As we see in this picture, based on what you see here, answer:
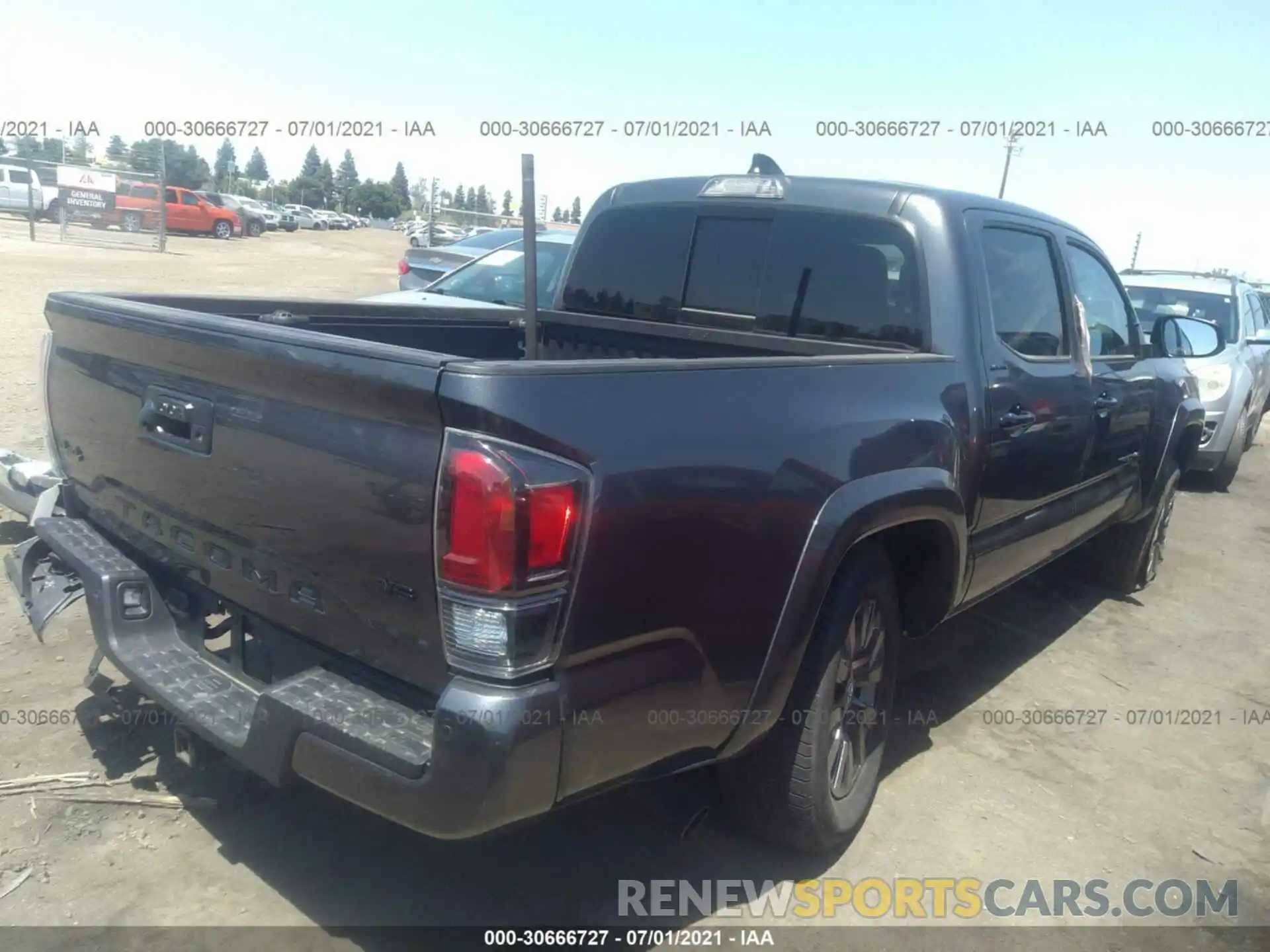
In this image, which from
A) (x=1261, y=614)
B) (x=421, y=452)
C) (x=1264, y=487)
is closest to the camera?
(x=421, y=452)

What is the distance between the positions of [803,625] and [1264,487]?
957cm

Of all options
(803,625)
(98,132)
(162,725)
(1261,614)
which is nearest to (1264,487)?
(1261,614)

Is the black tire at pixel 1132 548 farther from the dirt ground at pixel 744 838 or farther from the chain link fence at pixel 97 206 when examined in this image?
the chain link fence at pixel 97 206

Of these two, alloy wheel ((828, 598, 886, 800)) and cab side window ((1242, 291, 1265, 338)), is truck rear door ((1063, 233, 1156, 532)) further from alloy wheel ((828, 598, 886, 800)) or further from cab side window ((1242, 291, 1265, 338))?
cab side window ((1242, 291, 1265, 338))

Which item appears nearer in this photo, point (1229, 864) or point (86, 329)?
point (86, 329)

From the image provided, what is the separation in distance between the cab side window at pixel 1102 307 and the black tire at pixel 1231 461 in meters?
5.20

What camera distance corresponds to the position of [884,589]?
3256 mm

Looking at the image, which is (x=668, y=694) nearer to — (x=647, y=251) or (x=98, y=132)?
(x=647, y=251)

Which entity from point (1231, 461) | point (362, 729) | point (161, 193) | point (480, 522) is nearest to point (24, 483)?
point (362, 729)

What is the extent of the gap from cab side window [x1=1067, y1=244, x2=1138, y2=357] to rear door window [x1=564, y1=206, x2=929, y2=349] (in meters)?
1.28

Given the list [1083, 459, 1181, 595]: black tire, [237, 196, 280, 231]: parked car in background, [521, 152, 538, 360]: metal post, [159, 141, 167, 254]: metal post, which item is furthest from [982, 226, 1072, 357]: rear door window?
[237, 196, 280, 231]: parked car in background

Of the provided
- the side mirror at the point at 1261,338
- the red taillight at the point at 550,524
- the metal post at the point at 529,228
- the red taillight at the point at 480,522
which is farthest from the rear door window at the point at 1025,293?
the side mirror at the point at 1261,338

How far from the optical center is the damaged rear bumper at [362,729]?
2.08 meters

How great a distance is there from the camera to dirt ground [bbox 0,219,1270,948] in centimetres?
286
